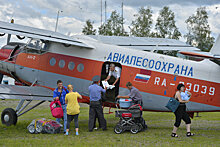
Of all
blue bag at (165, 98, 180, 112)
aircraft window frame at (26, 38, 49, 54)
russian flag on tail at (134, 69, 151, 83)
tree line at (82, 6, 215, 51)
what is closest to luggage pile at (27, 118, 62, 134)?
russian flag on tail at (134, 69, 151, 83)

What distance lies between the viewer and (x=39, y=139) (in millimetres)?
8328

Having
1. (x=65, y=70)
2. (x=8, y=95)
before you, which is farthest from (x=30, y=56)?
(x=8, y=95)

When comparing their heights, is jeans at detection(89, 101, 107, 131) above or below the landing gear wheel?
above

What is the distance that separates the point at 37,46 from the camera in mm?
11859

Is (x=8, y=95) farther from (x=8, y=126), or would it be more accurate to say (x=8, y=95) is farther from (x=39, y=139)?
(x=39, y=139)

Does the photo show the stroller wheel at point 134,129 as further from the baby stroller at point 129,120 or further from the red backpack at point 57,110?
the red backpack at point 57,110

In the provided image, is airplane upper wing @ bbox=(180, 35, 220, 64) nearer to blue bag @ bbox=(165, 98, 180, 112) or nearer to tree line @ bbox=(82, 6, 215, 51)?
blue bag @ bbox=(165, 98, 180, 112)

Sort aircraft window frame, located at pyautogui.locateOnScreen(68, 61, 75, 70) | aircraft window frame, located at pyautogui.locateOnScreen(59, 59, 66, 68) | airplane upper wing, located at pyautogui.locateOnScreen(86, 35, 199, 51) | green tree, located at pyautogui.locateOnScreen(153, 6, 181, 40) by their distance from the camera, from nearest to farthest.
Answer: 1. aircraft window frame, located at pyautogui.locateOnScreen(68, 61, 75, 70)
2. aircraft window frame, located at pyautogui.locateOnScreen(59, 59, 66, 68)
3. airplane upper wing, located at pyautogui.locateOnScreen(86, 35, 199, 51)
4. green tree, located at pyautogui.locateOnScreen(153, 6, 181, 40)

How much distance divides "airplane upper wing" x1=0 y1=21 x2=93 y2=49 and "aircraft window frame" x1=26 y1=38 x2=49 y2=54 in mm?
926

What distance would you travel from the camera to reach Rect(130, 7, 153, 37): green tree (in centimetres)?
4824

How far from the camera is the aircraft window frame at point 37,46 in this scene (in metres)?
11.7

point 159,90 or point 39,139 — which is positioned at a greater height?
point 159,90

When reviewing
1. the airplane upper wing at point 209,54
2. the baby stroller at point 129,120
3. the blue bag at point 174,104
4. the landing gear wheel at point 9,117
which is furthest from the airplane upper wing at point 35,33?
the airplane upper wing at point 209,54

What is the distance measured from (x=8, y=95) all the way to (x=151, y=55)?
5.12 meters
